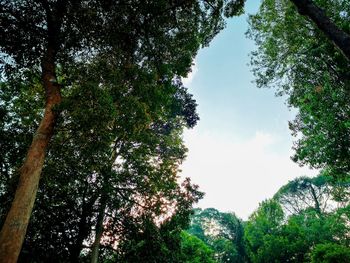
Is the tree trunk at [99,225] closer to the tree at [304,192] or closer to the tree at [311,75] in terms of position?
the tree at [311,75]

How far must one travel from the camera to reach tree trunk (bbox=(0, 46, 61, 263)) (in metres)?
6.01

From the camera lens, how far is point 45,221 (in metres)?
14.6

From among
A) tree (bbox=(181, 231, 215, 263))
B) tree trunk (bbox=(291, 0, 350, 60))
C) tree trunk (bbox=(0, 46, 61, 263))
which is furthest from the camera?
tree (bbox=(181, 231, 215, 263))

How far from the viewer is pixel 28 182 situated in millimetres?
6816

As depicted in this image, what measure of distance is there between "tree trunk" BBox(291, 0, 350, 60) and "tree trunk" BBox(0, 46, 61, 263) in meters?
6.68

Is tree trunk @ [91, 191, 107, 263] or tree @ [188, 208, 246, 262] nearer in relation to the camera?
tree trunk @ [91, 191, 107, 263]

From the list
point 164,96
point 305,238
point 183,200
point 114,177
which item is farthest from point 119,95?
point 305,238

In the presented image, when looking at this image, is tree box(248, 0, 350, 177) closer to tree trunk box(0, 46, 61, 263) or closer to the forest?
the forest

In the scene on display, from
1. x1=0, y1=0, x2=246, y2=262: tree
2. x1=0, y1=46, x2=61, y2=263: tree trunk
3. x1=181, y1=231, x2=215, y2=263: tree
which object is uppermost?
x1=0, y1=0, x2=246, y2=262: tree

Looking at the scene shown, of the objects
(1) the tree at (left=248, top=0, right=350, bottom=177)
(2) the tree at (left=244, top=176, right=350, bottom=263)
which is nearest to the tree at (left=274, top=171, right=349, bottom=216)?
(2) the tree at (left=244, top=176, right=350, bottom=263)

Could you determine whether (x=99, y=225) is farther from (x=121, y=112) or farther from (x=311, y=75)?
(x=311, y=75)

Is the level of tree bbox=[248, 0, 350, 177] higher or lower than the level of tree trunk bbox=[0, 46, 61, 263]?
higher

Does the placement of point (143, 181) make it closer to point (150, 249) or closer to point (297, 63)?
point (150, 249)

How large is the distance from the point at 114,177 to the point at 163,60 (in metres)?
6.37
